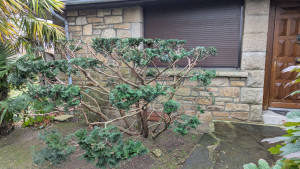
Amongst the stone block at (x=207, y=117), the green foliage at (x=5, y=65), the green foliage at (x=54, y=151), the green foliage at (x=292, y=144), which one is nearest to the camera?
the green foliage at (x=292, y=144)

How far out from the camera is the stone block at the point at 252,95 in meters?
3.61

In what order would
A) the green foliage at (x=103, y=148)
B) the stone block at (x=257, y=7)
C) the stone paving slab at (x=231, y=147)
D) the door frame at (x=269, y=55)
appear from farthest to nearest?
the door frame at (x=269, y=55) < the stone block at (x=257, y=7) < the stone paving slab at (x=231, y=147) < the green foliage at (x=103, y=148)

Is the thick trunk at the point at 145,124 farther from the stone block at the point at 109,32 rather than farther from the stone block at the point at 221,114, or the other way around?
the stone block at the point at 109,32

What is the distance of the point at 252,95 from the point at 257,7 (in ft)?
5.16

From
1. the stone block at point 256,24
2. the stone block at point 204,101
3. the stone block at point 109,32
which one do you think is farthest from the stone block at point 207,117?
the stone block at point 109,32

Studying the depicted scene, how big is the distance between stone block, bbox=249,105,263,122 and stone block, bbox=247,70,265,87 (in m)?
0.42

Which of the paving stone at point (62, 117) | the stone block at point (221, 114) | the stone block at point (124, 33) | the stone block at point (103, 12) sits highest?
the stone block at point (103, 12)

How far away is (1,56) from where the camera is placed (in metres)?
3.28

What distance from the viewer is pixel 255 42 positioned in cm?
351

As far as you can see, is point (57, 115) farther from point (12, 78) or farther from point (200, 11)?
point (200, 11)

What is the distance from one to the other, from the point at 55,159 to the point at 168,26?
3205 millimetres

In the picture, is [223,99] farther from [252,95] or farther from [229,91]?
[252,95]

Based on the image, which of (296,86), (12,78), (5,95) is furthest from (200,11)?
(5,95)

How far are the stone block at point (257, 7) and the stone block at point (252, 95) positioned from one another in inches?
54.0
